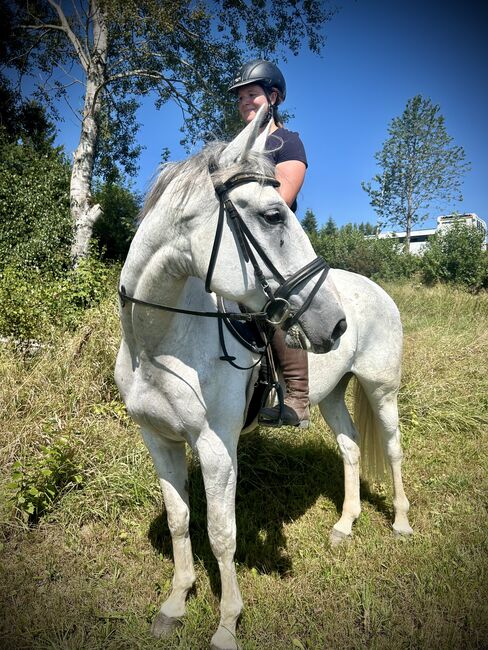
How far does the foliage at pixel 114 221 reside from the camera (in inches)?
526

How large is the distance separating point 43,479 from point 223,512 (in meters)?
2.07

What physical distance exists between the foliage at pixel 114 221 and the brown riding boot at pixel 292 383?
1124 centimetres

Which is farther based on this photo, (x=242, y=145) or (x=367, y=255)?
(x=367, y=255)

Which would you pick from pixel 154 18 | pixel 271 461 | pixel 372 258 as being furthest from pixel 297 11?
pixel 372 258

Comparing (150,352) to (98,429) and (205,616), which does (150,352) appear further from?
(98,429)

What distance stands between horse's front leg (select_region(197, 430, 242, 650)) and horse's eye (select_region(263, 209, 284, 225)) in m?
1.18

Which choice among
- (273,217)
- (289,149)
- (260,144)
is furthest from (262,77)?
(273,217)

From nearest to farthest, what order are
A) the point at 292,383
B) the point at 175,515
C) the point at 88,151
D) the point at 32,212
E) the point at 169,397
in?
the point at 169,397 < the point at 175,515 < the point at 292,383 < the point at 88,151 < the point at 32,212

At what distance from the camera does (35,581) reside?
297 cm

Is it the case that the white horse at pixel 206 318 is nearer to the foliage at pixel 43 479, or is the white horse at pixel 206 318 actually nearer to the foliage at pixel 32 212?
the foliage at pixel 43 479

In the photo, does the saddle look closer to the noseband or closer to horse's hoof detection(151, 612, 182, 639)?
the noseband

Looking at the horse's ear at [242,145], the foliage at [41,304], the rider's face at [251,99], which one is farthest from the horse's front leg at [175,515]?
the foliage at [41,304]

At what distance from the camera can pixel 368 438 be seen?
404cm

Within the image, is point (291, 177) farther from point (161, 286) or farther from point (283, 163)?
point (161, 286)
